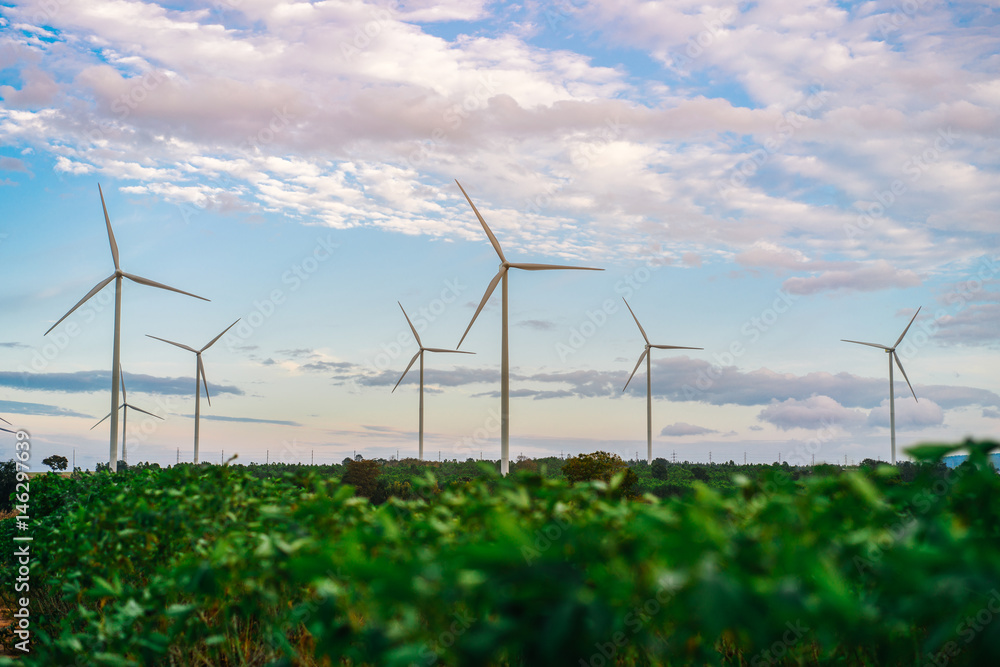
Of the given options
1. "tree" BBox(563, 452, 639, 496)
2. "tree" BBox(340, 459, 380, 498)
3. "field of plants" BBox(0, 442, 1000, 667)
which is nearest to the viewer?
"field of plants" BBox(0, 442, 1000, 667)

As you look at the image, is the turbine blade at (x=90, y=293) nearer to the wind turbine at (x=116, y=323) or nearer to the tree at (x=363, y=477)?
the wind turbine at (x=116, y=323)

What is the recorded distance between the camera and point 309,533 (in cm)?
481

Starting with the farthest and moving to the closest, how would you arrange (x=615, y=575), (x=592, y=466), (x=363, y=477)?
(x=363, y=477) < (x=592, y=466) < (x=615, y=575)

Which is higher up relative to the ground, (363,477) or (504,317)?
(504,317)

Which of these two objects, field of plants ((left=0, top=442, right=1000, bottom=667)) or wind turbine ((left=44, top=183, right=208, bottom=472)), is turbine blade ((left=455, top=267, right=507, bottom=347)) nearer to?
wind turbine ((left=44, top=183, right=208, bottom=472))

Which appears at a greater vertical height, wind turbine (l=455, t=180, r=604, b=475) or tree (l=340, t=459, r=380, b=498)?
wind turbine (l=455, t=180, r=604, b=475)

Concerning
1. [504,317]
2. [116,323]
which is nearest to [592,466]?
[504,317]

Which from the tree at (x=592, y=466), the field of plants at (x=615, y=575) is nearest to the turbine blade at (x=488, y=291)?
the tree at (x=592, y=466)

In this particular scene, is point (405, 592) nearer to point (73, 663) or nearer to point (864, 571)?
point (864, 571)

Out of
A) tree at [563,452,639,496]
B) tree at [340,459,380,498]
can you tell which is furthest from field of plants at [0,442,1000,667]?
tree at [340,459,380,498]

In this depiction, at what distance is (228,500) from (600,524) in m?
4.26

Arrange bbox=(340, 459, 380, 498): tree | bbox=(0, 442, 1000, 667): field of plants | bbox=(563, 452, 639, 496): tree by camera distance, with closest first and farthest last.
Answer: bbox=(0, 442, 1000, 667): field of plants
bbox=(563, 452, 639, 496): tree
bbox=(340, 459, 380, 498): tree

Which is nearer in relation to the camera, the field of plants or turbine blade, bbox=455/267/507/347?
the field of plants

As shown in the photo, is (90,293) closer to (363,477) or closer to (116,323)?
(116,323)
